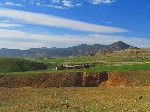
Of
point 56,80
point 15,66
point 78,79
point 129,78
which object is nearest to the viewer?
point 129,78

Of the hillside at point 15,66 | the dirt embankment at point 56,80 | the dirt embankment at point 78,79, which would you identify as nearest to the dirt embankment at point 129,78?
the dirt embankment at point 78,79

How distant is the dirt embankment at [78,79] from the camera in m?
77.2

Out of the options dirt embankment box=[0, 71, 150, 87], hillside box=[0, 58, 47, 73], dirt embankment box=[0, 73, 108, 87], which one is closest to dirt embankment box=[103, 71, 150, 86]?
dirt embankment box=[0, 71, 150, 87]

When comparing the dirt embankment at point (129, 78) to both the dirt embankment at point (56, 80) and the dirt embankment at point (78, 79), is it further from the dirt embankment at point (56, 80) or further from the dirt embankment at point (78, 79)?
the dirt embankment at point (56, 80)

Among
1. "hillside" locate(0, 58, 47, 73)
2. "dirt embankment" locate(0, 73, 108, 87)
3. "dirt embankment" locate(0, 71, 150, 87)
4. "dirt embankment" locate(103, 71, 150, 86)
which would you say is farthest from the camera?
"hillside" locate(0, 58, 47, 73)

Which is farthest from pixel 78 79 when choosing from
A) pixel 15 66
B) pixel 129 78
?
pixel 15 66

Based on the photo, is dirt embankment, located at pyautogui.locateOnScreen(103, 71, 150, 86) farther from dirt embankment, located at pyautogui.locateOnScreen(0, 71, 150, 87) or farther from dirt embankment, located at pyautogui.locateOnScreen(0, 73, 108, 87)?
dirt embankment, located at pyautogui.locateOnScreen(0, 73, 108, 87)

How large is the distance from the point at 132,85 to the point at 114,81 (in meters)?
4.22

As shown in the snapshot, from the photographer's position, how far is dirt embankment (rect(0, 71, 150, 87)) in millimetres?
77250

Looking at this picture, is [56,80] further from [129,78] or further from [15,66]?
[15,66]

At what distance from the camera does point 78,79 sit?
79.8 m

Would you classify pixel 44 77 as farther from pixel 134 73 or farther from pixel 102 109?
pixel 102 109

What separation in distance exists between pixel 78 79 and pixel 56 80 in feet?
14.3

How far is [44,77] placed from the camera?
80062mm
